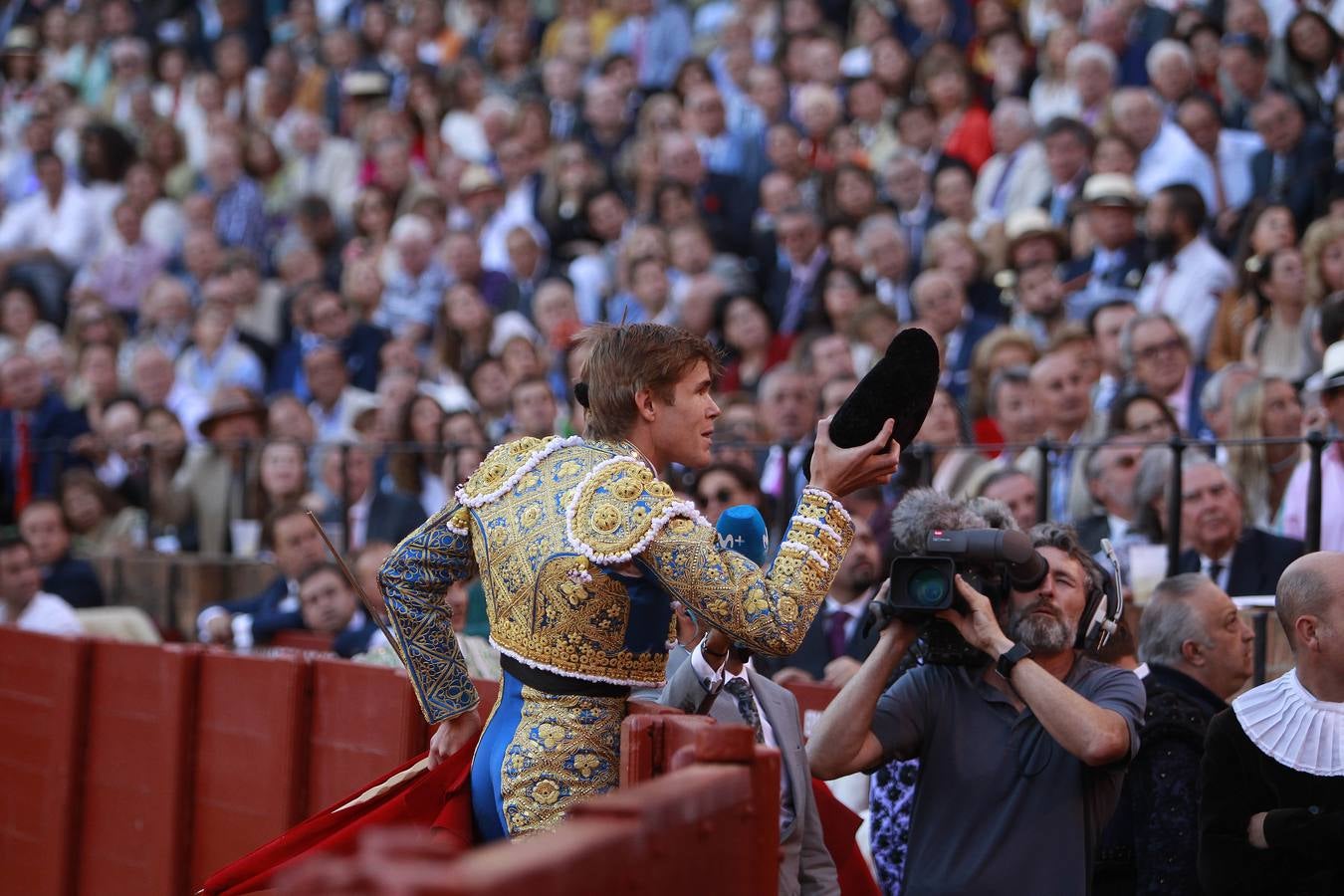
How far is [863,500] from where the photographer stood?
7301 mm

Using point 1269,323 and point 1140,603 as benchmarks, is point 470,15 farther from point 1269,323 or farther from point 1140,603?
point 1140,603

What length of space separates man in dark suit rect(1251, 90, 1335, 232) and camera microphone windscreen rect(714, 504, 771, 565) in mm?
5719

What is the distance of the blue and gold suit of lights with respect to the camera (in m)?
3.41

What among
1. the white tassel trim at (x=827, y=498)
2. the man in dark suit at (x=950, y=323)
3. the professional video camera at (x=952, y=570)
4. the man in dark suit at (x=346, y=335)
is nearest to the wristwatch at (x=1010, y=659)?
the professional video camera at (x=952, y=570)

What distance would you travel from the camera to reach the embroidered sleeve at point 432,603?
12.4 feet

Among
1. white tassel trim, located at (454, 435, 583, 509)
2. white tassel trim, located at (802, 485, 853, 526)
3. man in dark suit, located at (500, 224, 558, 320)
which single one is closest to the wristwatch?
white tassel trim, located at (802, 485, 853, 526)

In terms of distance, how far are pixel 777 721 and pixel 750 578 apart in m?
0.90

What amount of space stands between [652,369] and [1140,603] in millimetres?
2834

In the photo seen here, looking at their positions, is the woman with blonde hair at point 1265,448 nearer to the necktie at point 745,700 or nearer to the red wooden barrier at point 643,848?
the necktie at point 745,700

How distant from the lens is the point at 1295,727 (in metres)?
4.06

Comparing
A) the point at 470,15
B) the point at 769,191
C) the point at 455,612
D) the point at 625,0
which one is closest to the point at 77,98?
the point at 470,15

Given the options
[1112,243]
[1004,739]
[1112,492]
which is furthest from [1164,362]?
[1004,739]

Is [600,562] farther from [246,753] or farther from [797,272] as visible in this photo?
[797,272]

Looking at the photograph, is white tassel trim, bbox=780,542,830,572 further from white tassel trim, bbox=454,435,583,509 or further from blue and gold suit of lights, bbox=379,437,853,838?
white tassel trim, bbox=454,435,583,509
